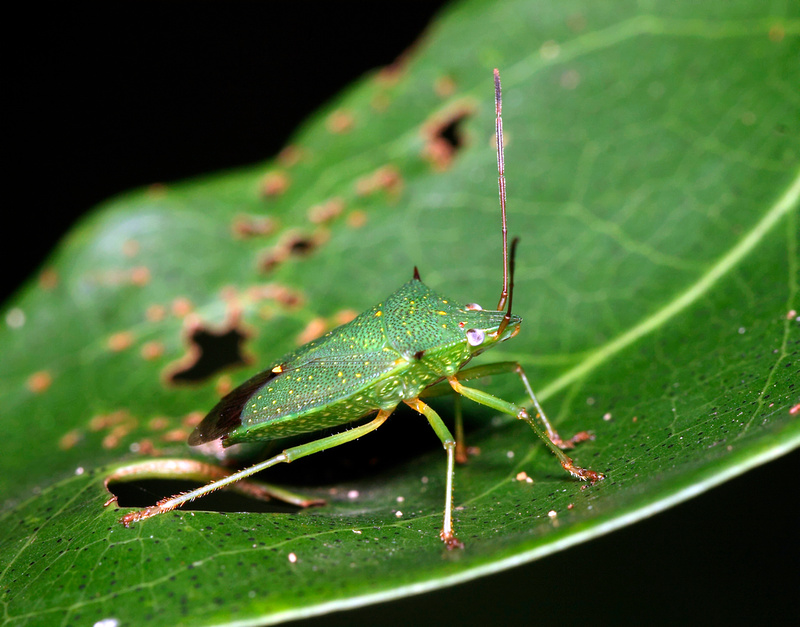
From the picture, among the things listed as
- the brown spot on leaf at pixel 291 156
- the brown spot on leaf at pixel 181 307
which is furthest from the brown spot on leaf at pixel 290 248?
the brown spot on leaf at pixel 291 156

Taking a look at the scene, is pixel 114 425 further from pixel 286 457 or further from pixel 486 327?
pixel 486 327

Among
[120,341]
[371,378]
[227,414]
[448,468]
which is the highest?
[120,341]

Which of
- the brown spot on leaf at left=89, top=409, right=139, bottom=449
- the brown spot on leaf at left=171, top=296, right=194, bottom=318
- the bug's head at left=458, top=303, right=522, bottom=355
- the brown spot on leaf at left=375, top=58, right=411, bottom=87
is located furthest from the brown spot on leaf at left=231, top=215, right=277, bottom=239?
the bug's head at left=458, top=303, right=522, bottom=355

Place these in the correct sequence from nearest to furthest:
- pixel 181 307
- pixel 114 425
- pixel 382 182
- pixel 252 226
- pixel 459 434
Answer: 1. pixel 459 434
2. pixel 114 425
3. pixel 181 307
4. pixel 382 182
5. pixel 252 226

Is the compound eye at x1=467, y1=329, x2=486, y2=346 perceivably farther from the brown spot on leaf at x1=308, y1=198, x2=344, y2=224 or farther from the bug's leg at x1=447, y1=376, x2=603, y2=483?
the brown spot on leaf at x1=308, y1=198, x2=344, y2=224

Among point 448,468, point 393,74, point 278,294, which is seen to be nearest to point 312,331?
point 278,294

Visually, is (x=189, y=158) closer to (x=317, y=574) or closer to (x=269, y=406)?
(x=269, y=406)

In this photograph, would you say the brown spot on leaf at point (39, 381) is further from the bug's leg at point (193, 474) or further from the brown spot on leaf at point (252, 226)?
the brown spot on leaf at point (252, 226)
